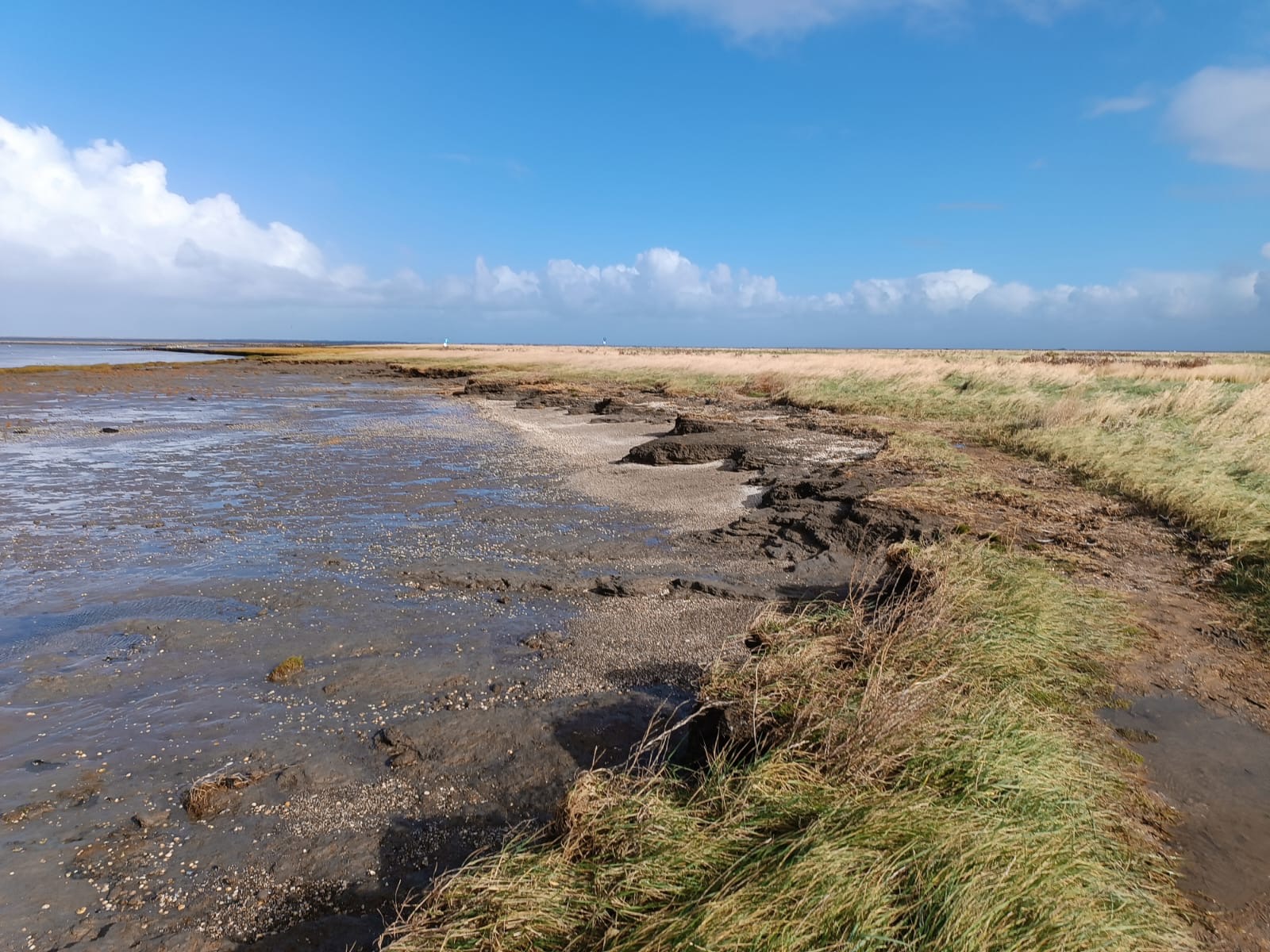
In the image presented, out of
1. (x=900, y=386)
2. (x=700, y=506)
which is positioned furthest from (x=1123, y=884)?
(x=900, y=386)

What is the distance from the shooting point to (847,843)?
2.91 m

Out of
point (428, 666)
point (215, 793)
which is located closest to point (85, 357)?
point (428, 666)

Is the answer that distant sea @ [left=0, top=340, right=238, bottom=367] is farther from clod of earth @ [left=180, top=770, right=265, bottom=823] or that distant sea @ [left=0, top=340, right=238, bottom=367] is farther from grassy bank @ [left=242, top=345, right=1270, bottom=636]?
clod of earth @ [left=180, top=770, right=265, bottom=823]

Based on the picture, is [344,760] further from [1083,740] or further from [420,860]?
[1083,740]

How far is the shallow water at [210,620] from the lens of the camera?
4031 millimetres

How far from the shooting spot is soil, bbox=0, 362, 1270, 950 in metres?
3.53

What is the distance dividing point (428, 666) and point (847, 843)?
3.84m

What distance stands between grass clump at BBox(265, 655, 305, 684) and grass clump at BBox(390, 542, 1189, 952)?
290 centimetres

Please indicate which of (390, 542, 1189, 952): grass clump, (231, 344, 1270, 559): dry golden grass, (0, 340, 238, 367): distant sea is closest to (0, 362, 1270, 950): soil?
(390, 542, 1189, 952): grass clump

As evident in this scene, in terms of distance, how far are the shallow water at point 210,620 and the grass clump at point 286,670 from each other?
0.09 meters

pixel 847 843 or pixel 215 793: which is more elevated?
pixel 847 843

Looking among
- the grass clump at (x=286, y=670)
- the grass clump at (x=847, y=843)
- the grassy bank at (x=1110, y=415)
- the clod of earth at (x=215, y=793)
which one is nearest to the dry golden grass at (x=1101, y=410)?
the grassy bank at (x=1110, y=415)

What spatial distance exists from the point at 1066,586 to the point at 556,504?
7.05m

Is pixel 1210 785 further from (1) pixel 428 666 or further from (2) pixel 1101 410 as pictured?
(2) pixel 1101 410
